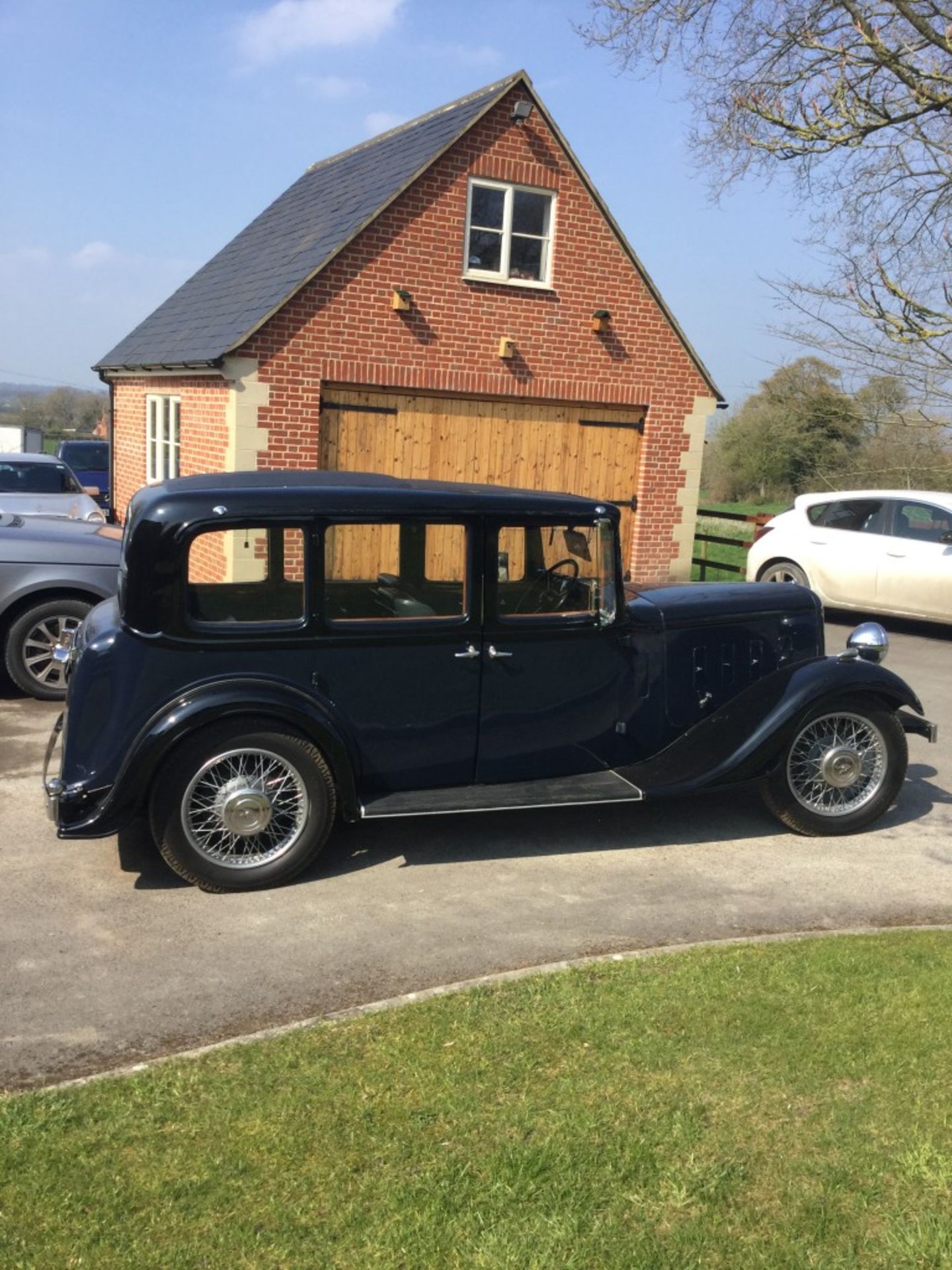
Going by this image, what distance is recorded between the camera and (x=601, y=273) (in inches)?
570

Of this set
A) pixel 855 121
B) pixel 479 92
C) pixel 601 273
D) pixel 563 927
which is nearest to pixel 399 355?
pixel 601 273

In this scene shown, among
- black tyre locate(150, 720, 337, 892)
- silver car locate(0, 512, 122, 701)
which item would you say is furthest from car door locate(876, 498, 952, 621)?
black tyre locate(150, 720, 337, 892)

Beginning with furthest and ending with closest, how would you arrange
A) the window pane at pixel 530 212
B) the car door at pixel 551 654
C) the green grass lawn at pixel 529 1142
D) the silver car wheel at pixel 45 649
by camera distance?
the window pane at pixel 530 212 < the silver car wheel at pixel 45 649 < the car door at pixel 551 654 < the green grass lawn at pixel 529 1142

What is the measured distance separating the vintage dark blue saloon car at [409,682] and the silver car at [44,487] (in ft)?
31.8

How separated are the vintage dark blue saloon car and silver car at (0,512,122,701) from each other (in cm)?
296

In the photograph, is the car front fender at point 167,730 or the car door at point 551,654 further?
the car door at point 551,654

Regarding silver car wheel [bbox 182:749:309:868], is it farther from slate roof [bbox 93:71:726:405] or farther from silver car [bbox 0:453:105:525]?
silver car [bbox 0:453:105:525]

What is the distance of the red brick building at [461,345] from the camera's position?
42.5 feet

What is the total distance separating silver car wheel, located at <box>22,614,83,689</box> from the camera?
8555 mm

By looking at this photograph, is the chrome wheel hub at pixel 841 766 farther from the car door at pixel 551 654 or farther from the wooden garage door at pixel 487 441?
the wooden garage door at pixel 487 441

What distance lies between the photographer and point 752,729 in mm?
6062

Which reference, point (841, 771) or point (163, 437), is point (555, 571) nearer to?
point (841, 771)

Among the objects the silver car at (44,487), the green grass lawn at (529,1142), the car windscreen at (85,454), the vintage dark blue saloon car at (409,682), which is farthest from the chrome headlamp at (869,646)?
the car windscreen at (85,454)

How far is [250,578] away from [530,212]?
33.5 feet
